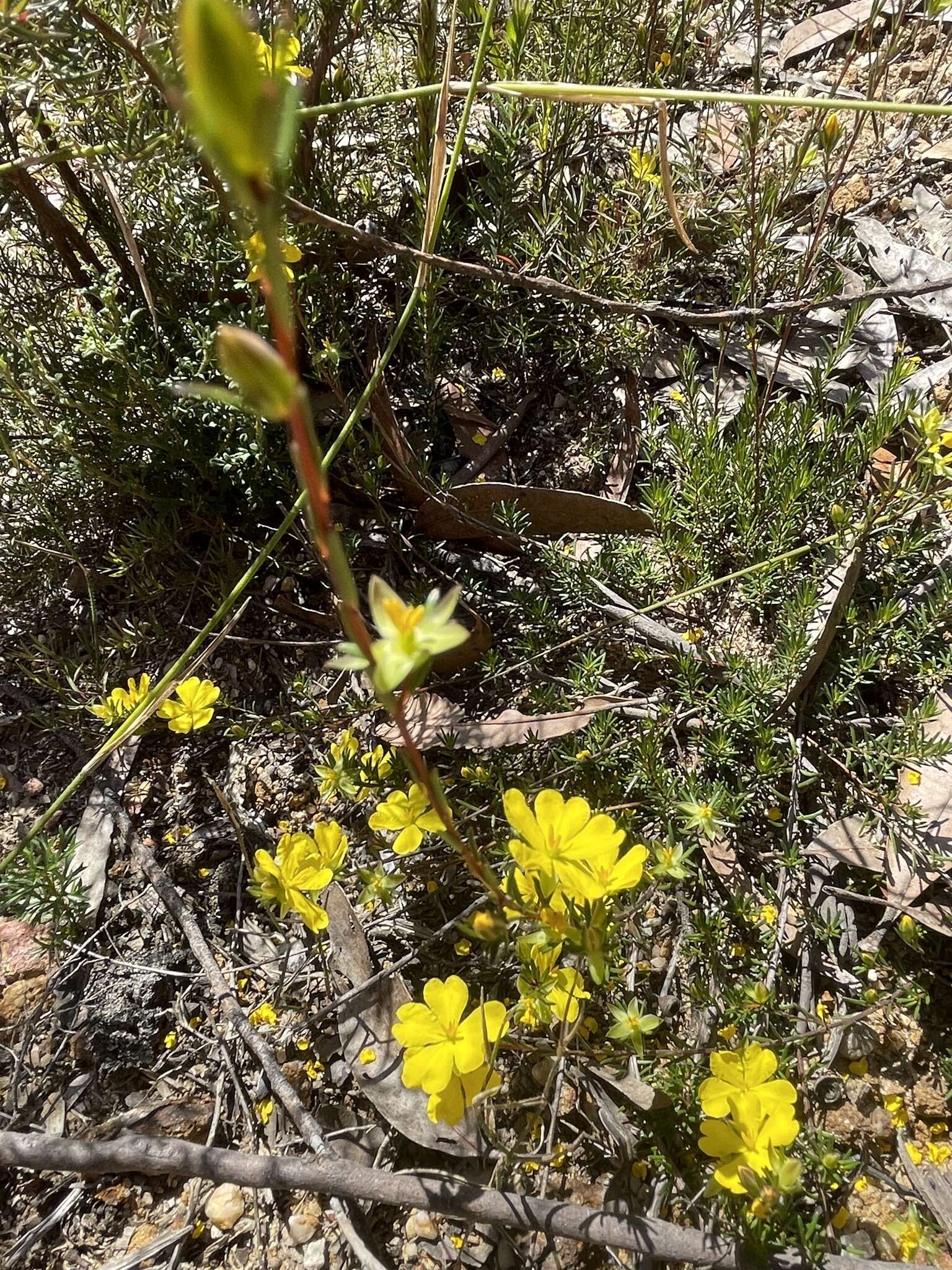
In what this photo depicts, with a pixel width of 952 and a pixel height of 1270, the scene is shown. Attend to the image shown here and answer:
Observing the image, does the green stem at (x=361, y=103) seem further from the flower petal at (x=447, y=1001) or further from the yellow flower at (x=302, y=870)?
the flower petal at (x=447, y=1001)

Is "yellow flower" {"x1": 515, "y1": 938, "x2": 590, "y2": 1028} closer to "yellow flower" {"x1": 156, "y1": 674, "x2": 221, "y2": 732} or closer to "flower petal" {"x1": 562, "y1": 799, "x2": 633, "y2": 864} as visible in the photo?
"flower petal" {"x1": 562, "y1": 799, "x2": 633, "y2": 864}

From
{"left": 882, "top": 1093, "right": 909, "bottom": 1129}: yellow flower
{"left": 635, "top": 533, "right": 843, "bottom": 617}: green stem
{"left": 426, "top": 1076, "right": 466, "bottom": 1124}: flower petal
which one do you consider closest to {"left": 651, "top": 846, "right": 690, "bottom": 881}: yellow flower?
{"left": 426, "top": 1076, "right": 466, "bottom": 1124}: flower petal

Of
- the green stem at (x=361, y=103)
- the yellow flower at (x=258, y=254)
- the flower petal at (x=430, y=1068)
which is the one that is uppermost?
the green stem at (x=361, y=103)

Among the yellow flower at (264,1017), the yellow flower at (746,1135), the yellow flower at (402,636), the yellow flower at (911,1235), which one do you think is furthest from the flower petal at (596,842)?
the yellow flower at (264,1017)

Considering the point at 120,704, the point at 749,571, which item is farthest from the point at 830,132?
the point at 120,704

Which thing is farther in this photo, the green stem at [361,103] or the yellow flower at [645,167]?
the yellow flower at [645,167]

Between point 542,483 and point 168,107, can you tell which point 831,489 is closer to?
point 542,483
